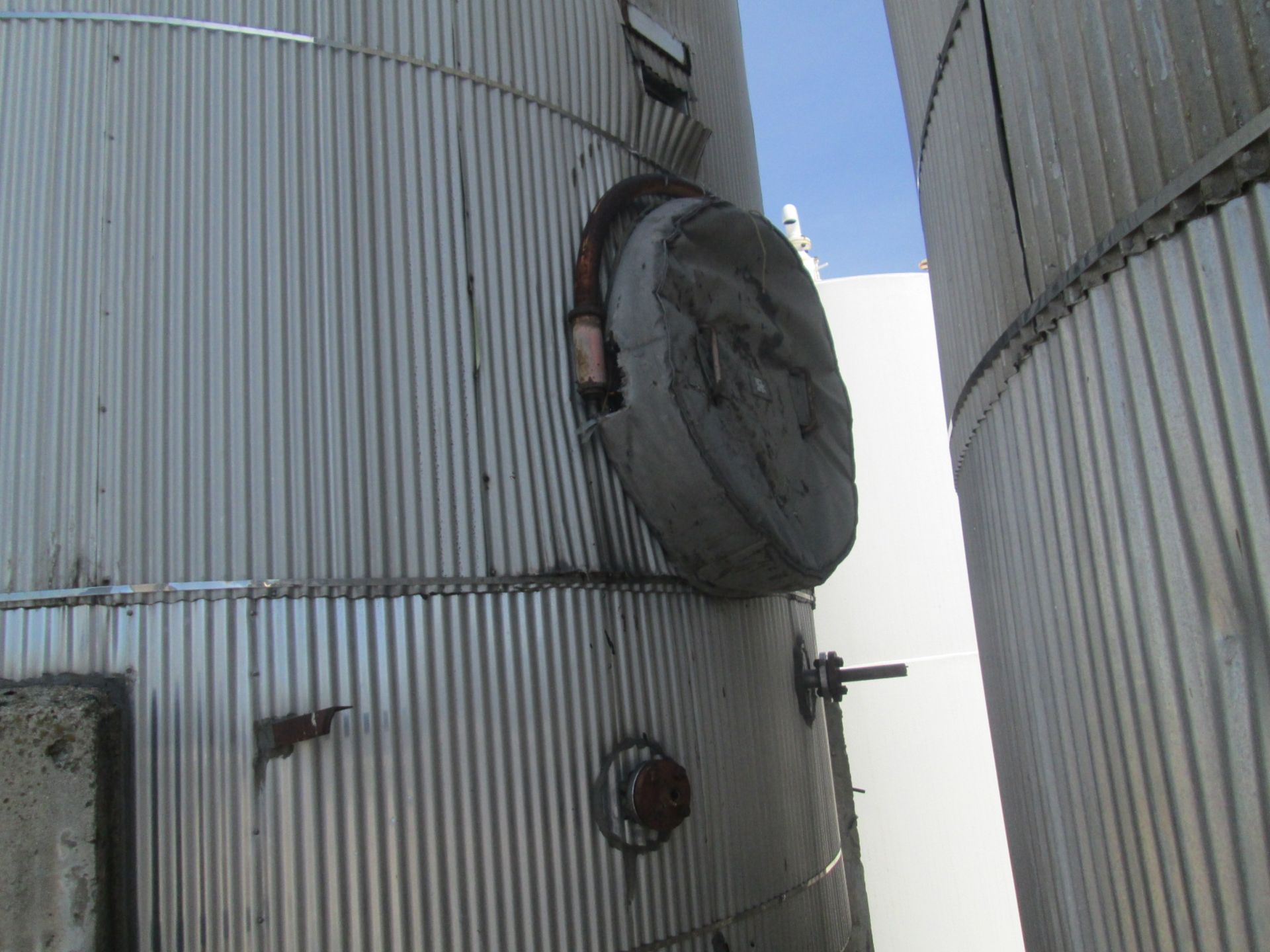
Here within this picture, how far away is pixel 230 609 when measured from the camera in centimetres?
458

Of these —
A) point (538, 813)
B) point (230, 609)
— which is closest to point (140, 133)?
point (230, 609)

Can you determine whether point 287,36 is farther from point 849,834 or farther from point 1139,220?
point 849,834

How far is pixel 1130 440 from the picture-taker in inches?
133

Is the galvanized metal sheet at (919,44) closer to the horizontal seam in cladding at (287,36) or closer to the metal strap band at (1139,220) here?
the metal strap band at (1139,220)

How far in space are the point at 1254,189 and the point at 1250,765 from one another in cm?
155

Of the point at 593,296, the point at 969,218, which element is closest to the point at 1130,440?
the point at 969,218

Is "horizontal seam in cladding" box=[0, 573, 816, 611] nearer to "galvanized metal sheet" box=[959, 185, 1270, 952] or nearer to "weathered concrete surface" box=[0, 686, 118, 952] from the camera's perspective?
"weathered concrete surface" box=[0, 686, 118, 952]

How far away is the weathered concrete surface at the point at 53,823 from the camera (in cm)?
404

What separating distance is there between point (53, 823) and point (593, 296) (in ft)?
11.7

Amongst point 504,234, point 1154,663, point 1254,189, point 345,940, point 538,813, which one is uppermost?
point 504,234

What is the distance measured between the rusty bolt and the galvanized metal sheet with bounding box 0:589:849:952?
0.21 m

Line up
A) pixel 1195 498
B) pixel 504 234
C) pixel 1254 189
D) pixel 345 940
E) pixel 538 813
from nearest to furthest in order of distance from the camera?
pixel 1254 189 < pixel 1195 498 < pixel 345 940 < pixel 538 813 < pixel 504 234

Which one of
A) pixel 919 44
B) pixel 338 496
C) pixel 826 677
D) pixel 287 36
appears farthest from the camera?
pixel 826 677

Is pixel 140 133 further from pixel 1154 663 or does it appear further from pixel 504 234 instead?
pixel 1154 663
